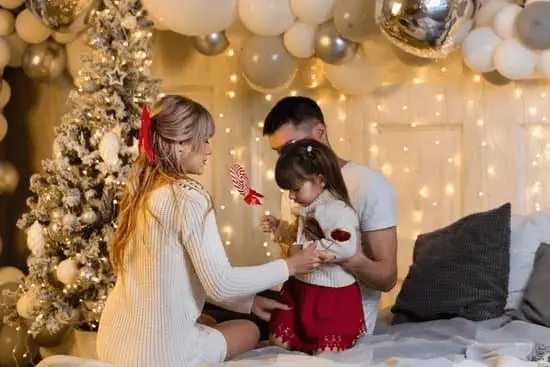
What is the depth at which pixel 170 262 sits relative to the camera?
85.7 inches

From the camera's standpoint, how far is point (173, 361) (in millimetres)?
2186

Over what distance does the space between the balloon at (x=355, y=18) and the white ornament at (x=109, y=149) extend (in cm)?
95

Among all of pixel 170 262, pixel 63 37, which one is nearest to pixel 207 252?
pixel 170 262

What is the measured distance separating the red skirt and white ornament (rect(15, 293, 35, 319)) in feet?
4.39

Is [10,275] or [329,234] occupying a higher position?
[329,234]

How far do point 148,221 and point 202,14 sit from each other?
1.20 metres

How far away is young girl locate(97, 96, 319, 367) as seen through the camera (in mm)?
2162

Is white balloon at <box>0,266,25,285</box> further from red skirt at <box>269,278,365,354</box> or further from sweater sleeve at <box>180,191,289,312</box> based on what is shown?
sweater sleeve at <box>180,191,289,312</box>

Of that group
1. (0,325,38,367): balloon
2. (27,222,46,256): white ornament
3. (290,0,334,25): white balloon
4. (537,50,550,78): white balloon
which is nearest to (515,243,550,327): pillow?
(537,50,550,78): white balloon

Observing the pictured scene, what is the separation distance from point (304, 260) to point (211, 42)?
58.6 inches

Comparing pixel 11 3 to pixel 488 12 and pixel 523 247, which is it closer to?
pixel 488 12

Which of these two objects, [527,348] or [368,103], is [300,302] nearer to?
[527,348]

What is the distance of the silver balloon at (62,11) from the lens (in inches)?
124

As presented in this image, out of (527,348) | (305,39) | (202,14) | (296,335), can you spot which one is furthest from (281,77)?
(527,348)
